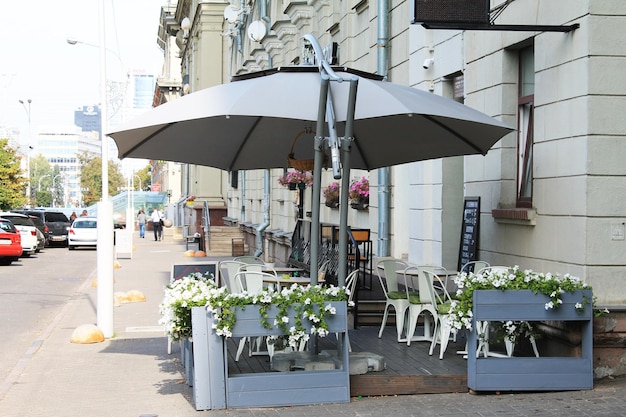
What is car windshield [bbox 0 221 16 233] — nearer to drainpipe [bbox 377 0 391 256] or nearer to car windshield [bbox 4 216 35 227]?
car windshield [bbox 4 216 35 227]

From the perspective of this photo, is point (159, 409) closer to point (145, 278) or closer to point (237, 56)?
point (145, 278)

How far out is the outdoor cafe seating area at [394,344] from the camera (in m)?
8.30

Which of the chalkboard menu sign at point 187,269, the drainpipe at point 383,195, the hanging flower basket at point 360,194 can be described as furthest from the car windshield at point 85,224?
the chalkboard menu sign at point 187,269

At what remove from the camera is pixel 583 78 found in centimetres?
880

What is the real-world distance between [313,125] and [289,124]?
0.45 metres

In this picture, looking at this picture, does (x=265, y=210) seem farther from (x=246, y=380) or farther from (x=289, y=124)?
(x=246, y=380)

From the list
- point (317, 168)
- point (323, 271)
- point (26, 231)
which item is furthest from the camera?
point (26, 231)

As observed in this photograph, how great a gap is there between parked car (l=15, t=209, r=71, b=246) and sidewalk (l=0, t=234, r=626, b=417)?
101 ft

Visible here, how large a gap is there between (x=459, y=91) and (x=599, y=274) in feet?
16.5

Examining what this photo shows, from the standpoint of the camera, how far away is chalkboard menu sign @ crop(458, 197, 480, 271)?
37.1 ft

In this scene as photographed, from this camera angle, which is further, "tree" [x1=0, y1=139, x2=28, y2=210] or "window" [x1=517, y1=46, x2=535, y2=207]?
"tree" [x1=0, y1=139, x2=28, y2=210]

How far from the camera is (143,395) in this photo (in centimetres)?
882

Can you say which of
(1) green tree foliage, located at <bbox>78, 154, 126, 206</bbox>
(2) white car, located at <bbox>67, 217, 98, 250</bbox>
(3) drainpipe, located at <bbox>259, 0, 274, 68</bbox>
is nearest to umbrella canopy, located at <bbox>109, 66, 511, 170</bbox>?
(3) drainpipe, located at <bbox>259, 0, 274, 68</bbox>

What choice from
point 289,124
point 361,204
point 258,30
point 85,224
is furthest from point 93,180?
point 289,124
